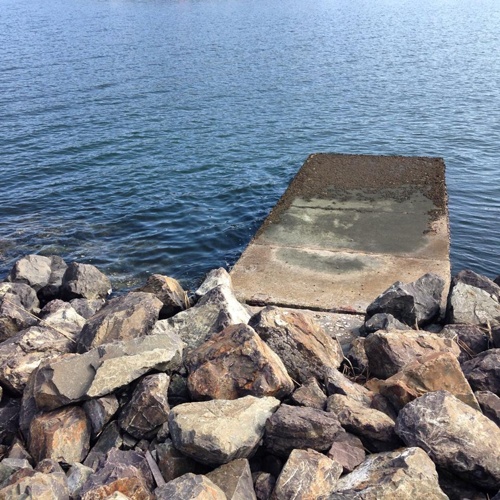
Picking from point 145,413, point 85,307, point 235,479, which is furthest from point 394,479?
point 85,307

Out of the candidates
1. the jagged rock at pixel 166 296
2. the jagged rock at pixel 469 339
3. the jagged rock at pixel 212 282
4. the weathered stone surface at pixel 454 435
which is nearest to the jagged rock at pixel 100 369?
the jagged rock at pixel 166 296

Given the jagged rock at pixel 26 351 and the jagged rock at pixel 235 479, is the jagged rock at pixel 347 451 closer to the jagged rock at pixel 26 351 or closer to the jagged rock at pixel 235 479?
the jagged rock at pixel 235 479

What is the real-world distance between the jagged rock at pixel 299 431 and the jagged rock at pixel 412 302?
302cm

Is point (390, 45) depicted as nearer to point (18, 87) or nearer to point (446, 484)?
point (18, 87)

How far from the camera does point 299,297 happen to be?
31.0 feet

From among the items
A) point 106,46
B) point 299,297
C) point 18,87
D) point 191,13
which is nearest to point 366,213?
point 299,297

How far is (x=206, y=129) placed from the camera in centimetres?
2195

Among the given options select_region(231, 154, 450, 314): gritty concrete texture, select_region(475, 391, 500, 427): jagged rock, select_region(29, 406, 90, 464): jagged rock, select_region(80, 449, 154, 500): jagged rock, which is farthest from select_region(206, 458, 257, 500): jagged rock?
select_region(231, 154, 450, 314): gritty concrete texture

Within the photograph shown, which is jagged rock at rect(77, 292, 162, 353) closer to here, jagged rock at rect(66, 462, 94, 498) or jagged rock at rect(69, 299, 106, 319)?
jagged rock at rect(69, 299, 106, 319)

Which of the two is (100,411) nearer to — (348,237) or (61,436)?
(61,436)

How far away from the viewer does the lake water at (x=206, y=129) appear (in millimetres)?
14133

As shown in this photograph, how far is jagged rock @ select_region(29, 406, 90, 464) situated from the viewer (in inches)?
222

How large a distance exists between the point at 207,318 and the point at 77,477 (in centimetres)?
270

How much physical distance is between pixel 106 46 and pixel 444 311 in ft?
122
